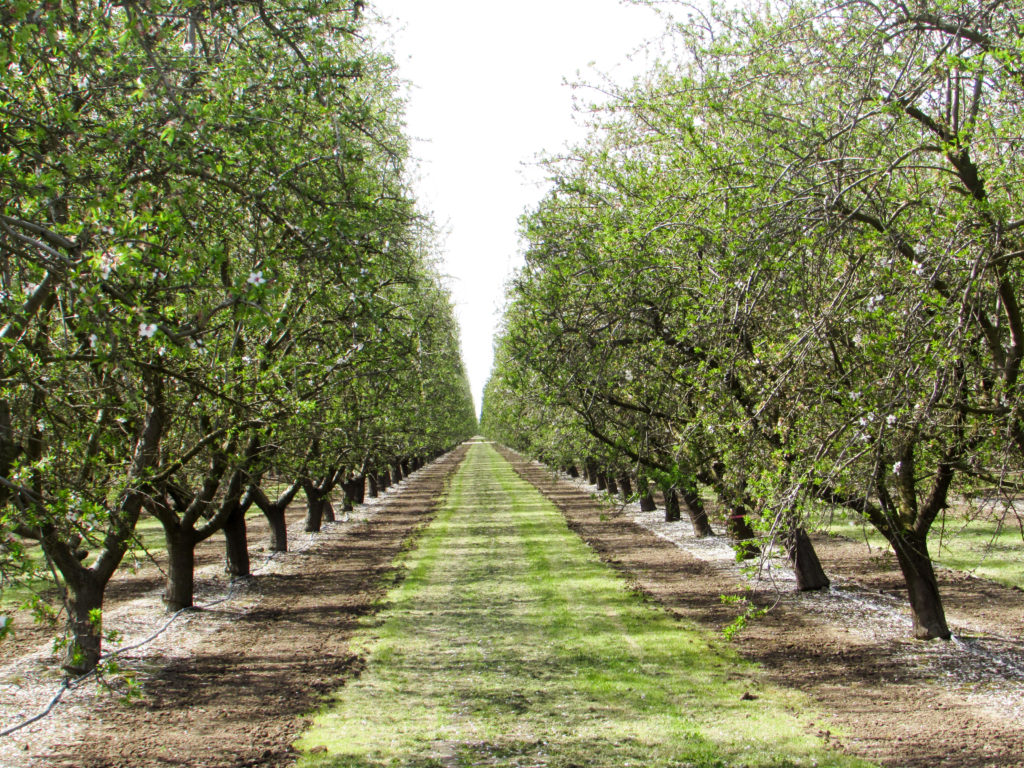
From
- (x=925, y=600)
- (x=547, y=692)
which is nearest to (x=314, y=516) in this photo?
(x=547, y=692)

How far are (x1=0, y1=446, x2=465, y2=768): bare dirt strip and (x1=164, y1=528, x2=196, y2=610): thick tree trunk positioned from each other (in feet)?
1.67

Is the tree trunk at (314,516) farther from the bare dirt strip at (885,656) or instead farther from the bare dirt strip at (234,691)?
the bare dirt strip at (885,656)

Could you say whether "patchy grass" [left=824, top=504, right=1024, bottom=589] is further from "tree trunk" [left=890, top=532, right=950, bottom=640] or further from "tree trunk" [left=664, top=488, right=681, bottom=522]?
"tree trunk" [left=664, top=488, right=681, bottom=522]

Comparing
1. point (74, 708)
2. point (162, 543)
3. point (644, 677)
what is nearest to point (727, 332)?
point (644, 677)

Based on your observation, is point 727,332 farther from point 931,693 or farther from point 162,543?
point 162,543

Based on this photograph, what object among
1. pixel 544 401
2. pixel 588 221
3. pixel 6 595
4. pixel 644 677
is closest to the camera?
pixel 644 677

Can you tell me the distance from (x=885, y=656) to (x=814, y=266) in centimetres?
563

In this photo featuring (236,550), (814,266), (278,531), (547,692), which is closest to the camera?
(814,266)

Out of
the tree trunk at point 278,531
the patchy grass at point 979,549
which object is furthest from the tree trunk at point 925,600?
the tree trunk at point 278,531

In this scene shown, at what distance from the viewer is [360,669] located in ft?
33.5

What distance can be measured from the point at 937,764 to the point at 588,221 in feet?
27.2

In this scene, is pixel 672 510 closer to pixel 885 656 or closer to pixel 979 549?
pixel 979 549

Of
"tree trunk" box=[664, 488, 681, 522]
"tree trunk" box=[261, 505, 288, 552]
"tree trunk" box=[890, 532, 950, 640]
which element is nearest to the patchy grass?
"tree trunk" box=[890, 532, 950, 640]

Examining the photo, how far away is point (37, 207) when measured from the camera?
5629mm
